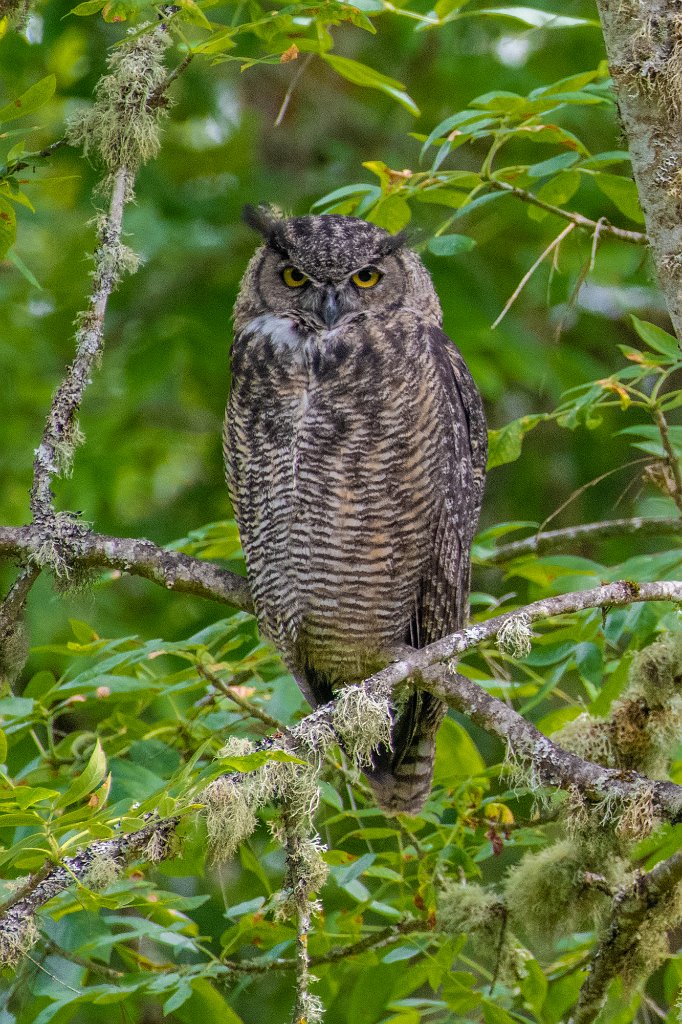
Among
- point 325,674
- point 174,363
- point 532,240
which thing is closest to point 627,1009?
point 325,674

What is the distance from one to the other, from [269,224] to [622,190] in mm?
1094

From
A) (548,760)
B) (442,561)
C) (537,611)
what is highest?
(442,561)

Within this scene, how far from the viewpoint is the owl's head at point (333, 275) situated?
3.17 m

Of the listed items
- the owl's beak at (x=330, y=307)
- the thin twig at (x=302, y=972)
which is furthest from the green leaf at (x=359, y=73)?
the thin twig at (x=302, y=972)

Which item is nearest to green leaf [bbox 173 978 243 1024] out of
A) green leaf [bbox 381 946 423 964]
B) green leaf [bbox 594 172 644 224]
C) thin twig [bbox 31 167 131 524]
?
green leaf [bbox 381 946 423 964]

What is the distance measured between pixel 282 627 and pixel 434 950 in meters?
0.94

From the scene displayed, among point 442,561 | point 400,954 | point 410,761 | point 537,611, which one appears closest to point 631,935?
point 400,954

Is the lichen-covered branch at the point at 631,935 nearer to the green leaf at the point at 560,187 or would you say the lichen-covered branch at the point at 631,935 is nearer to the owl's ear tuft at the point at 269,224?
the green leaf at the point at 560,187

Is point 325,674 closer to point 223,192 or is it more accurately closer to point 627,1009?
point 627,1009

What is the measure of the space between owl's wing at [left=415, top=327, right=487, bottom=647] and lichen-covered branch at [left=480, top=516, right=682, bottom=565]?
0.51 ft

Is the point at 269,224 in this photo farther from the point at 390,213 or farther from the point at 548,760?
the point at 548,760

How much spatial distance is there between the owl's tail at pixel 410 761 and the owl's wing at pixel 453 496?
22 centimetres

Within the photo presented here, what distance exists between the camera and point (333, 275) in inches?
125

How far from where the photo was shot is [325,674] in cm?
340
